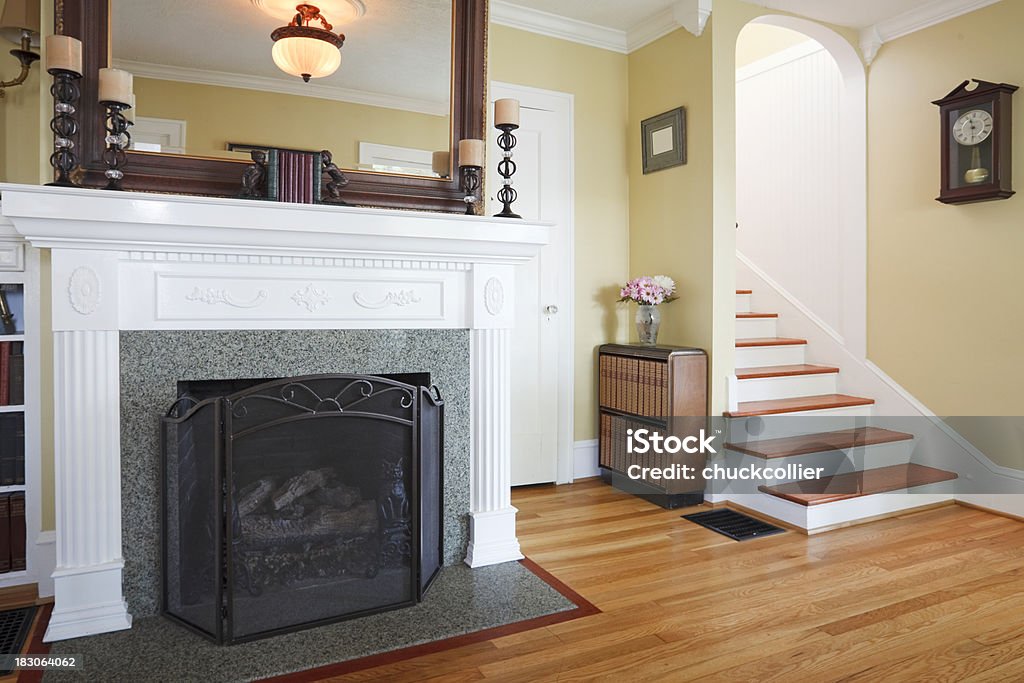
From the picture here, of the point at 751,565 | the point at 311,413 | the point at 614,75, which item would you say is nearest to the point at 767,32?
the point at 614,75

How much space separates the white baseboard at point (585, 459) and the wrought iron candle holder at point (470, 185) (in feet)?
5.96

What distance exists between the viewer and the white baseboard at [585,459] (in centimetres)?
407

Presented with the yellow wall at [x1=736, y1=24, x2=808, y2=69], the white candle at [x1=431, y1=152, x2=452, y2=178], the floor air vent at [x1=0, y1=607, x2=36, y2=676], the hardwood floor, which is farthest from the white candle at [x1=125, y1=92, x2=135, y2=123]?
the yellow wall at [x1=736, y1=24, x2=808, y2=69]

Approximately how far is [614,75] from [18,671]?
13.0 ft

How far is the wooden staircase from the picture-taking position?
3307 mm

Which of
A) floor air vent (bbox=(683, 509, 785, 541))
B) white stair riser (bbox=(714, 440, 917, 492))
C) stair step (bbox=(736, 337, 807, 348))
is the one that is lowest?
floor air vent (bbox=(683, 509, 785, 541))

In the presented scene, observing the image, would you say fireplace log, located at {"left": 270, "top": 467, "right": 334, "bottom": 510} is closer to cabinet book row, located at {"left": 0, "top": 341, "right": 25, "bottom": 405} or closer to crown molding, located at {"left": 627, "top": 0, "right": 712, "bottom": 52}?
cabinet book row, located at {"left": 0, "top": 341, "right": 25, "bottom": 405}

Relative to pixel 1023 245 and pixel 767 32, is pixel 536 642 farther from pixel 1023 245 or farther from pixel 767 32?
pixel 767 32

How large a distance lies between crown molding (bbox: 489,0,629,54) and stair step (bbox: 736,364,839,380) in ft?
6.86

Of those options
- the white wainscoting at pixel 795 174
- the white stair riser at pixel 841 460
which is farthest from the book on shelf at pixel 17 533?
the white wainscoting at pixel 795 174

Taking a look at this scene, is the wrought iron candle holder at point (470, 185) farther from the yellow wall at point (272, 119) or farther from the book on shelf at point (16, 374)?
the book on shelf at point (16, 374)

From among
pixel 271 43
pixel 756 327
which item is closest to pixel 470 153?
pixel 271 43

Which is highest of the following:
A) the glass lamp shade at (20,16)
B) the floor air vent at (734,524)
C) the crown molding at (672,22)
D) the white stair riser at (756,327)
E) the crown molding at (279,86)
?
the crown molding at (672,22)

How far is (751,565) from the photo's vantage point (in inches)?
108
